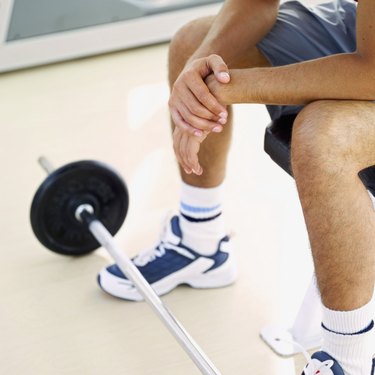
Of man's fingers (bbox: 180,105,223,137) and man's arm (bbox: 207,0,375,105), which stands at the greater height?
man's arm (bbox: 207,0,375,105)

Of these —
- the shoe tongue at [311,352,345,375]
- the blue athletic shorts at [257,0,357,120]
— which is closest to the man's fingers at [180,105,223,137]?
the blue athletic shorts at [257,0,357,120]

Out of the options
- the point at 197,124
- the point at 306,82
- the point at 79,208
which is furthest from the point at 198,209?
the point at 306,82

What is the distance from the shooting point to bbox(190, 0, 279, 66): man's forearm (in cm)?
159

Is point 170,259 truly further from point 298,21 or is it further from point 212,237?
point 298,21

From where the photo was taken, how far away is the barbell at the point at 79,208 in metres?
1.86

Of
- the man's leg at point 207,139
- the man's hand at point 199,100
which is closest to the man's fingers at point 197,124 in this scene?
the man's hand at point 199,100

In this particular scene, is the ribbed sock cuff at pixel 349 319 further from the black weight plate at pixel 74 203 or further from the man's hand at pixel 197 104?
the black weight plate at pixel 74 203

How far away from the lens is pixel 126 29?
134 inches

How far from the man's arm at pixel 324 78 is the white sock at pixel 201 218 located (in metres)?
0.42

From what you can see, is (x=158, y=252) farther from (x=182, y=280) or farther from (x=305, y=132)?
(x=305, y=132)

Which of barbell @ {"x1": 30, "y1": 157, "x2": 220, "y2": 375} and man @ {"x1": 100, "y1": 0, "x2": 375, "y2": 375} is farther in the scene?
barbell @ {"x1": 30, "y1": 157, "x2": 220, "y2": 375}

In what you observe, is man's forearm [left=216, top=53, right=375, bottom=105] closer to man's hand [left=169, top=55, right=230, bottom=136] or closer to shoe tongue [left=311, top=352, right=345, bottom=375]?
man's hand [left=169, top=55, right=230, bottom=136]

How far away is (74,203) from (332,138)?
822mm

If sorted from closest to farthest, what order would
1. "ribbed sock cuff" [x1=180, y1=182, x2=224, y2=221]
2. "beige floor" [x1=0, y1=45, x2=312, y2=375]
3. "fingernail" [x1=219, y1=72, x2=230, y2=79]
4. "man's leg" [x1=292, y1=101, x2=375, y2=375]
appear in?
"man's leg" [x1=292, y1=101, x2=375, y2=375] < "fingernail" [x1=219, y1=72, x2=230, y2=79] < "beige floor" [x1=0, y1=45, x2=312, y2=375] < "ribbed sock cuff" [x1=180, y1=182, x2=224, y2=221]
